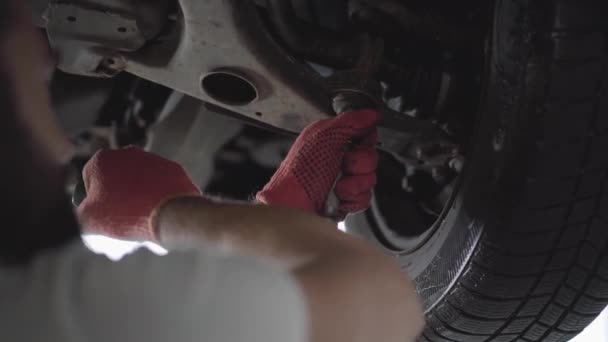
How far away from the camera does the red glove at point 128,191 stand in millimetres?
733

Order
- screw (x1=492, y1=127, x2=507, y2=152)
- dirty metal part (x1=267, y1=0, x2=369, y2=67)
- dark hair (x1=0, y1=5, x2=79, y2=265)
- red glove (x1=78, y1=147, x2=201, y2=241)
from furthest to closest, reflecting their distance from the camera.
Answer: dirty metal part (x1=267, y1=0, x2=369, y2=67) < screw (x1=492, y1=127, x2=507, y2=152) < red glove (x1=78, y1=147, x2=201, y2=241) < dark hair (x1=0, y1=5, x2=79, y2=265)

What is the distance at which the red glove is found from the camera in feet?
2.41

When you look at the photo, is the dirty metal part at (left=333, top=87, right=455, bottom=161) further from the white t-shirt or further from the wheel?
the white t-shirt

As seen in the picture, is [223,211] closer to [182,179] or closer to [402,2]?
[182,179]

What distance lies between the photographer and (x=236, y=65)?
0.95m

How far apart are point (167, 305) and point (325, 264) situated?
11 centimetres

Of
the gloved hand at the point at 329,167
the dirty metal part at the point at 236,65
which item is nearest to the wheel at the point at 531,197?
the gloved hand at the point at 329,167

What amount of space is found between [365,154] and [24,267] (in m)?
0.55

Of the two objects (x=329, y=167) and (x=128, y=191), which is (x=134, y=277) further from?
(x=329, y=167)

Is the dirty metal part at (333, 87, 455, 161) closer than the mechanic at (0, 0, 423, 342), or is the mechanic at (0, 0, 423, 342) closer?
the mechanic at (0, 0, 423, 342)

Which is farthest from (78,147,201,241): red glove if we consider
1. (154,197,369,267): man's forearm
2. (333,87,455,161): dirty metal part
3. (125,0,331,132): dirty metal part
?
(333,87,455,161): dirty metal part

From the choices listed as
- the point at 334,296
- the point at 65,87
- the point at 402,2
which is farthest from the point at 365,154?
the point at 65,87

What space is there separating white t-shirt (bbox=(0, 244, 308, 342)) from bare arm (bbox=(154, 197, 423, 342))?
0.02 m

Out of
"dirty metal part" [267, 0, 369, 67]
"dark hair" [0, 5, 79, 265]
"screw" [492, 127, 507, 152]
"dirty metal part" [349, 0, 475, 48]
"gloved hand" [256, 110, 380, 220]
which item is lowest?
"gloved hand" [256, 110, 380, 220]
